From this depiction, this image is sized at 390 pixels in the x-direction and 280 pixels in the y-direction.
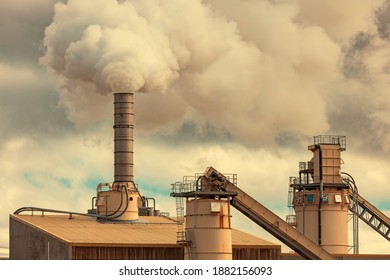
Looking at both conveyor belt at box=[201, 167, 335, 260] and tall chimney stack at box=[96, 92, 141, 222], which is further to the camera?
tall chimney stack at box=[96, 92, 141, 222]

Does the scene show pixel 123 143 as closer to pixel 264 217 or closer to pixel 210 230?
pixel 264 217

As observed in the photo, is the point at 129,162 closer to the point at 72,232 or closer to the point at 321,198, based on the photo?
the point at 72,232

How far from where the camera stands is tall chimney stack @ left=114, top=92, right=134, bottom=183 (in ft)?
243

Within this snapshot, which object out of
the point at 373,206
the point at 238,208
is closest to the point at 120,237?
the point at 238,208

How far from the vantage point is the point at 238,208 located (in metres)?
62.8

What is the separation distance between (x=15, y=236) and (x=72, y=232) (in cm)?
771

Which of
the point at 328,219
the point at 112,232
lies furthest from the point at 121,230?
the point at 328,219

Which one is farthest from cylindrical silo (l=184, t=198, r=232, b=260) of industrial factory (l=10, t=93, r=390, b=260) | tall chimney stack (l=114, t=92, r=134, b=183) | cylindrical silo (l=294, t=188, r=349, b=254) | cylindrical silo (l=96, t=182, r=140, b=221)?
cylindrical silo (l=294, t=188, r=349, b=254)

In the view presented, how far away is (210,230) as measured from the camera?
5947 cm

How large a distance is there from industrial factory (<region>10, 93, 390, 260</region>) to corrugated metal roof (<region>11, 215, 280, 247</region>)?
0.07 meters

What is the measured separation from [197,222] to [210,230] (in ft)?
3.17

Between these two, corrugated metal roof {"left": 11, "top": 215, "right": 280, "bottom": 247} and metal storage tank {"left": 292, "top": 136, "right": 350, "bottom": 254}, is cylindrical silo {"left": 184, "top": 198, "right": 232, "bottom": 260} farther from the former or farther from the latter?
metal storage tank {"left": 292, "top": 136, "right": 350, "bottom": 254}

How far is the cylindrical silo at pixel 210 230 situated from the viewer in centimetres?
5947

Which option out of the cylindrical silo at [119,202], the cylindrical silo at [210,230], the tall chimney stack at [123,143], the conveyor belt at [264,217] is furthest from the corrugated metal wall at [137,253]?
the tall chimney stack at [123,143]
